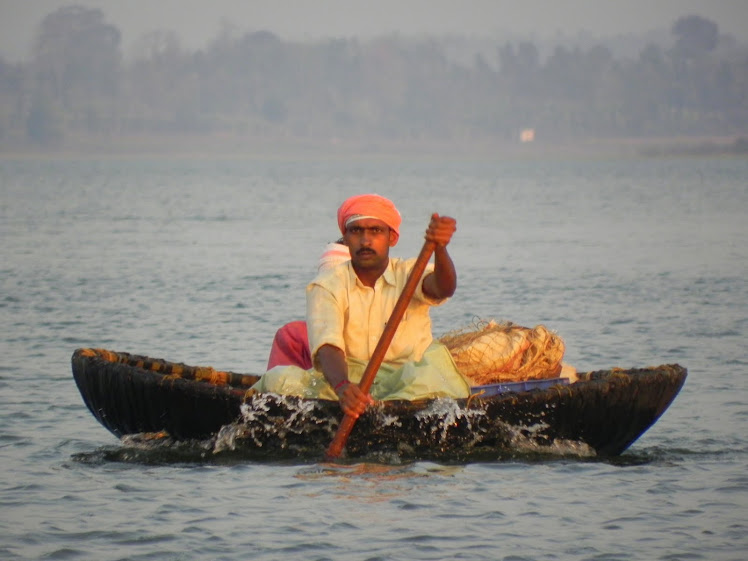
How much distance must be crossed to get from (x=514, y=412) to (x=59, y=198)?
5730cm

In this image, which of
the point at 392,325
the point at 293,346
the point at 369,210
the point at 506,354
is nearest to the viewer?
the point at 392,325

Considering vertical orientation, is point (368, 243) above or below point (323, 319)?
above

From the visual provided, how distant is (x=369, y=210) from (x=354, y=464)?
154 cm

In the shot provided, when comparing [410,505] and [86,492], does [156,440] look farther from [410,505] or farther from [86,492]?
[410,505]

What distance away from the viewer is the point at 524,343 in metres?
8.80

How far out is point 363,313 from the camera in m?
8.05

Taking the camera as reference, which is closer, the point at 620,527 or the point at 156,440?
the point at 620,527

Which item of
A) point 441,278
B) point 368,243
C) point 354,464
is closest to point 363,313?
point 368,243

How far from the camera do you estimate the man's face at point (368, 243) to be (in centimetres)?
793

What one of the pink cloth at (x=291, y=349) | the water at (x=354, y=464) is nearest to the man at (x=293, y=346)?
the pink cloth at (x=291, y=349)

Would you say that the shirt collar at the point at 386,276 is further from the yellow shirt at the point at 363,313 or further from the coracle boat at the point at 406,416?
the coracle boat at the point at 406,416

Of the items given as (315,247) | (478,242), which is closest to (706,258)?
(478,242)

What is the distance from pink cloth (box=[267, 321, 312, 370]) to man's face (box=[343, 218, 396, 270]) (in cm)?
124

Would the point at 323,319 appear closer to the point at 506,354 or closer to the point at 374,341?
the point at 374,341
